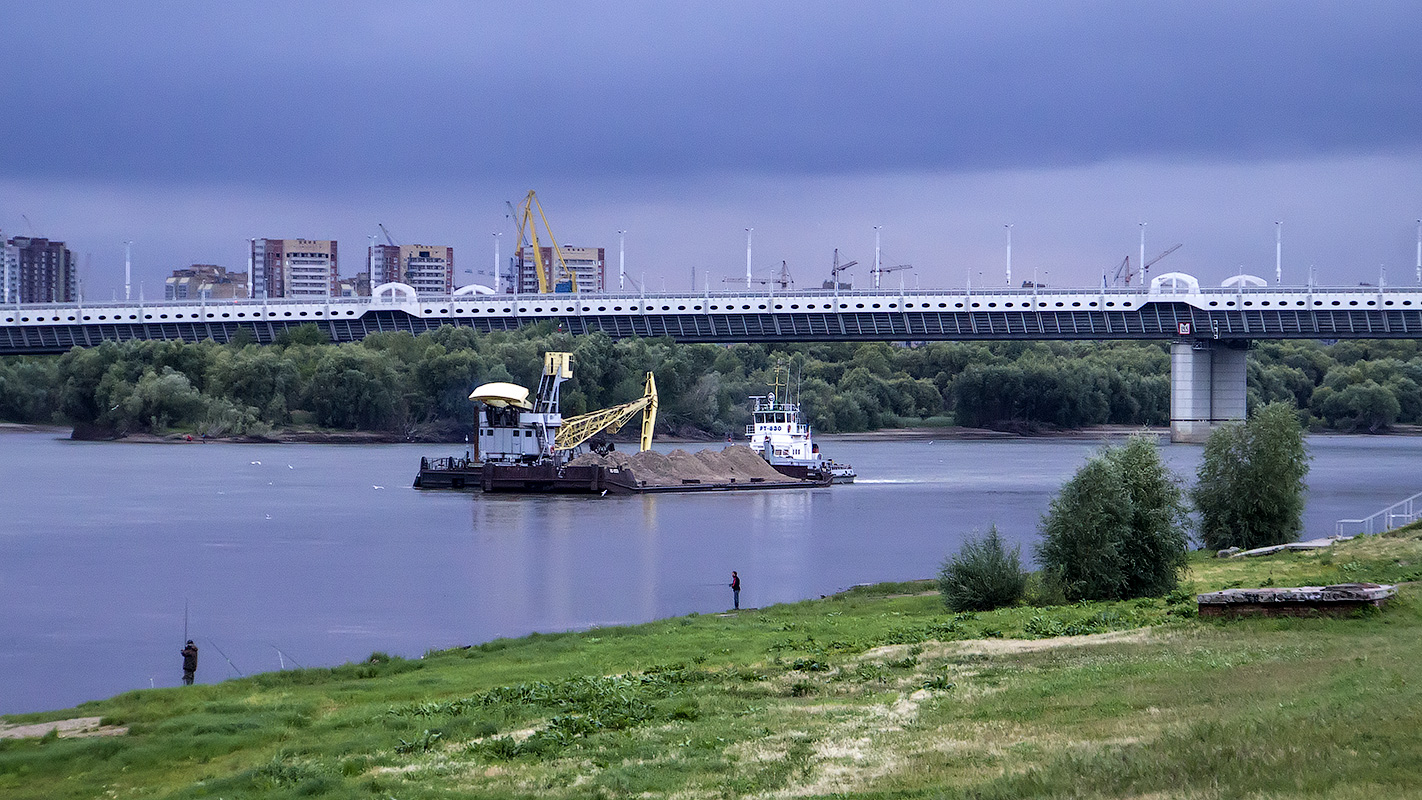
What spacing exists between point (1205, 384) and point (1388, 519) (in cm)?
8460

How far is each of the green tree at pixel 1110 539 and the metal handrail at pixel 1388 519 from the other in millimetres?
11233

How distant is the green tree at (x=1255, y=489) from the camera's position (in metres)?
39.8

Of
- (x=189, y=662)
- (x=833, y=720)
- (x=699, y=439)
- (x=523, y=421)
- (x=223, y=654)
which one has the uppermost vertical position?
(x=523, y=421)

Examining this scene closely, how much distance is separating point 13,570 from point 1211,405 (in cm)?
10148

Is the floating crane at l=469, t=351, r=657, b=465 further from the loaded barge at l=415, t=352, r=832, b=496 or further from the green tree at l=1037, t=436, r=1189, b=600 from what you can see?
the green tree at l=1037, t=436, r=1189, b=600

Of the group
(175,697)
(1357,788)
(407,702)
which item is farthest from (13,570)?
(1357,788)

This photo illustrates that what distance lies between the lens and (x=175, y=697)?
64.2 feet

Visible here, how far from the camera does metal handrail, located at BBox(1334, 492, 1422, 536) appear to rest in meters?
40.8

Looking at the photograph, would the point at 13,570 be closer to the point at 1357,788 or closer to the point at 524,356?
the point at 1357,788

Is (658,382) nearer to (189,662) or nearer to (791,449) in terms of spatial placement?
(791,449)

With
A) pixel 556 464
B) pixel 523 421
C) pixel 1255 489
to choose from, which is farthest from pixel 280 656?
pixel 523 421

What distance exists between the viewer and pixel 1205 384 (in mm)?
121438

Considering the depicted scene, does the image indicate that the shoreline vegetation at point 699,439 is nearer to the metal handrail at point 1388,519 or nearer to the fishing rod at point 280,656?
the metal handrail at point 1388,519

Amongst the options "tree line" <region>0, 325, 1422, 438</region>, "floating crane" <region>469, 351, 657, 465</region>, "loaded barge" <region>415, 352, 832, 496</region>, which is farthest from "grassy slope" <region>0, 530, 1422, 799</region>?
"tree line" <region>0, 325, 1422, 438</region>
